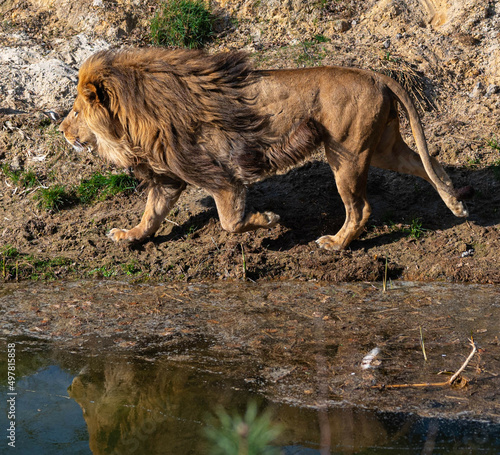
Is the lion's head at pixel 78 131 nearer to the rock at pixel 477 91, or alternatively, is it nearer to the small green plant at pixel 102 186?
the small green plant at pixel 102 186

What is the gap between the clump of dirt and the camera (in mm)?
5590

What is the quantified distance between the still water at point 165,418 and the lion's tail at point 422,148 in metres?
2.73

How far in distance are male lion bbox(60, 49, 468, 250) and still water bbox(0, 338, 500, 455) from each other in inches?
68.5

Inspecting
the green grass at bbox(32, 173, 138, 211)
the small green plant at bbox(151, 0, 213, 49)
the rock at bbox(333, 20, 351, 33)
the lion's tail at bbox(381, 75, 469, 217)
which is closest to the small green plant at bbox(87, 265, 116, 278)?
the green grass at bbox(32, 173, 138, 211)

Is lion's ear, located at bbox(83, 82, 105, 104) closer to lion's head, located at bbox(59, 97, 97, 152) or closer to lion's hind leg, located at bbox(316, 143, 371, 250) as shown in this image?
lion's head, located at bbox(59, 97, 97, 152)

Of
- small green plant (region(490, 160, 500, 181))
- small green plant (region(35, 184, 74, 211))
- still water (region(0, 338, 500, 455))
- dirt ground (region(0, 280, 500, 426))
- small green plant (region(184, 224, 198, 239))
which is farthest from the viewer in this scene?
small green plant (region(35, 184, 74, 211))

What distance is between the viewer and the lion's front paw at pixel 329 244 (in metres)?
5.65

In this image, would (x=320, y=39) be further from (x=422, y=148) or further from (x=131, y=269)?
(x=131, y=269)

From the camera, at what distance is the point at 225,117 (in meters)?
5.03

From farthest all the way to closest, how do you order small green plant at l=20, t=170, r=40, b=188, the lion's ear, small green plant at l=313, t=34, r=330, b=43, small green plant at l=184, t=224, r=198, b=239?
small green plant at l=313, t=34, r=330, b=43 → small green plant at l=20, t=170, r=40, b=188 → small green plant at l=184, t=224, r=198, b=239 → the lion's ear

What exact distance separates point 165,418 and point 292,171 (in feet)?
12.5

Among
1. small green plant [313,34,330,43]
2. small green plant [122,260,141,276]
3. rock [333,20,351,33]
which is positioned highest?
rock [333,20,351,33]

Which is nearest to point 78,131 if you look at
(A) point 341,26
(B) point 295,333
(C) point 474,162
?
(B) point 295,333

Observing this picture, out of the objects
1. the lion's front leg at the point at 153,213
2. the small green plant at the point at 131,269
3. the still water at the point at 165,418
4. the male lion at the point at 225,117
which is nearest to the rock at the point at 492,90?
the male lion at the point at 225,117
